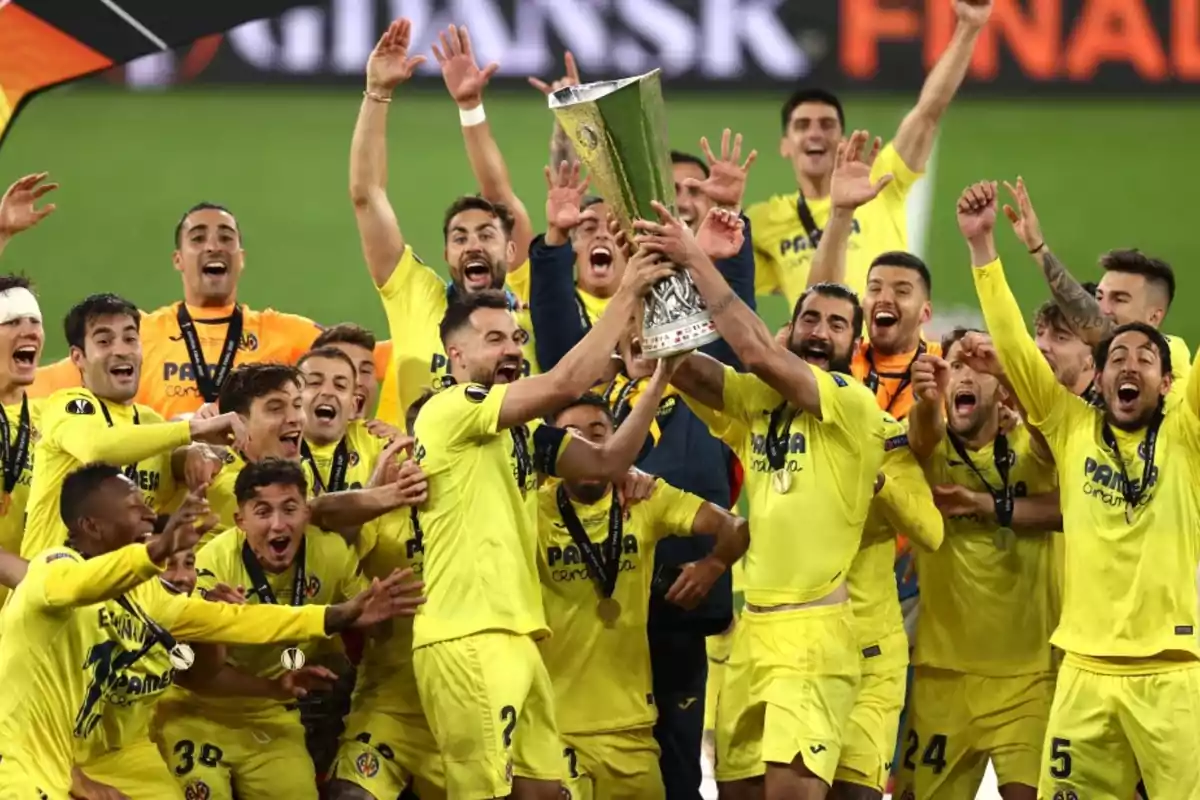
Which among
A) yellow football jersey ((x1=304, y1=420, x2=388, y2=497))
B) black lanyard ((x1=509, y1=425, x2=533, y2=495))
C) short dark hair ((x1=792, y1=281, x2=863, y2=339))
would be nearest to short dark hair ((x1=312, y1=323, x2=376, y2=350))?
yellow football jersey ((x1=304, y1=420, x2=388, y2=497))

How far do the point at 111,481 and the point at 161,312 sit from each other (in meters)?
2.08

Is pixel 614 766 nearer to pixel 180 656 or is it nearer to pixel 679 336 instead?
pixel 180 656

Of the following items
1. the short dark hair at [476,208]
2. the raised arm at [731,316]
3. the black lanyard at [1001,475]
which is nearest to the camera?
the raised arm at [731,316]

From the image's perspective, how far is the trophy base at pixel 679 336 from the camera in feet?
25.0

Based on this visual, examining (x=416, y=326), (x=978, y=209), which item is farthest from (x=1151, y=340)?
(x=416, y=326)

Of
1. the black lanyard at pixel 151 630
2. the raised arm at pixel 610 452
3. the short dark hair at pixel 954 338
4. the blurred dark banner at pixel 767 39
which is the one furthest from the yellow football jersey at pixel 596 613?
the blurred dark banner at pixel 767 39

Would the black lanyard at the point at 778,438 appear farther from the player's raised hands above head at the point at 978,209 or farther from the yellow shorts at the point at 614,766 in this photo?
the yellow shorts at the point at 614,766

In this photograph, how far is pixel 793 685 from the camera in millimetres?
7934

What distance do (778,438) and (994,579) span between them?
1.34m

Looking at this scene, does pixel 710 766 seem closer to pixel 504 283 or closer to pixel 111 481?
pixel 504 283

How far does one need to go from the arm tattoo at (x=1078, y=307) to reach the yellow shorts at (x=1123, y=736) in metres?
1.47

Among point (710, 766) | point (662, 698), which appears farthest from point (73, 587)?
point (710, 766)

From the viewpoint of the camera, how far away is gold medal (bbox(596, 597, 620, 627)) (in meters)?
8.66

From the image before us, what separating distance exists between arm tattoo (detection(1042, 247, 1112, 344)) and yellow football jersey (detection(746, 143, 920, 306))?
1708mm
